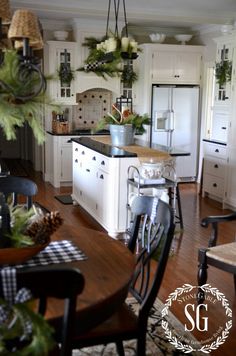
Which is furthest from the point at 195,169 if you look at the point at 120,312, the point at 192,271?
the point at 120,312

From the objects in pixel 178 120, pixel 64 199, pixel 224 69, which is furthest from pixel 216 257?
pixel 178 120

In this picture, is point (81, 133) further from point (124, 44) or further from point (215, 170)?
point (124, 44)

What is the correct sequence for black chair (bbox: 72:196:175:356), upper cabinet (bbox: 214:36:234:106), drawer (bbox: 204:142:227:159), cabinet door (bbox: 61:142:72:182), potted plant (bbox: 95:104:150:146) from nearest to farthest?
black chair (bbox: 72:196:175:356) < potted plant (bbox: 95:104:150:146) < upper cabinet (bbox: 214:36:234:106) < drawer (bbox: 204:142:227:159) < cabinet door (bbox: 61:142:72:182)

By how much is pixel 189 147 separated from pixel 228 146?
5.36 ft

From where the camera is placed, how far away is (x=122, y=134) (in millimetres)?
5035

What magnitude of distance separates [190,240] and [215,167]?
6.29 feet

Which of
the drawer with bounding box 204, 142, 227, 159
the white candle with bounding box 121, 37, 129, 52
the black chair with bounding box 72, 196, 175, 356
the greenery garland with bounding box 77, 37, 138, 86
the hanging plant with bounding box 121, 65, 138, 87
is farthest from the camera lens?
the hanging plant with bounding box 121, 65, 138, 87

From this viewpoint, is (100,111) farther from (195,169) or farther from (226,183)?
(226,183)

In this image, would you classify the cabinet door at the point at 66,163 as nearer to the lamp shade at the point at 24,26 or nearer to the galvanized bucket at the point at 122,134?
the galvanized bucket at the point at 122,134

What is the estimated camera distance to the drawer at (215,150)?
6080mm

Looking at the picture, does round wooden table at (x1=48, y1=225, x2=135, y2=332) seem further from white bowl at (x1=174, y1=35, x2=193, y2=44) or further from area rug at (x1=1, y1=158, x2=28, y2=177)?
area rug at (x1=1, y1=158, x2=28, y2=177)

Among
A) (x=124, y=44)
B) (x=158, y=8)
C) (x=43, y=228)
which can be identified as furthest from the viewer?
(x=158, y=8)

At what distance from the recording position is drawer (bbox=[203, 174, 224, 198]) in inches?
243

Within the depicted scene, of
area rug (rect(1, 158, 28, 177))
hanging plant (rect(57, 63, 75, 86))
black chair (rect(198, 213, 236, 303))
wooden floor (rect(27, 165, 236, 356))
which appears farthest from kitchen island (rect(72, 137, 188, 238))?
area rug (rect(1, 158, 28, 177))
